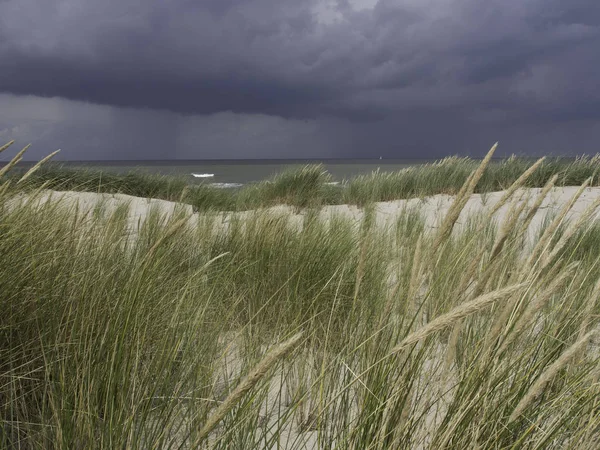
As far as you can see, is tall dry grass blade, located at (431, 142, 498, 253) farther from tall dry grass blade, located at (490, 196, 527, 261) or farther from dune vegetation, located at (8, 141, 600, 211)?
dune vegetation, located at (8, 141, 600, 211)

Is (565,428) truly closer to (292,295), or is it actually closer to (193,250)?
(292,295)

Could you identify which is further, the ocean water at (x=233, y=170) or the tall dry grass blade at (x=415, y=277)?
the ocean water at (x=233, y=170)

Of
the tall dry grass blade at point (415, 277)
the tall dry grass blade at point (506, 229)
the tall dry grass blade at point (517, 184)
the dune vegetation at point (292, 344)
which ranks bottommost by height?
the dune vegetation at point (292, 344)

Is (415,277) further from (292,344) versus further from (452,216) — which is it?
(292,344)

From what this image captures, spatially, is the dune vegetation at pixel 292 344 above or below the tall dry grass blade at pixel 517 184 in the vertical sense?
below

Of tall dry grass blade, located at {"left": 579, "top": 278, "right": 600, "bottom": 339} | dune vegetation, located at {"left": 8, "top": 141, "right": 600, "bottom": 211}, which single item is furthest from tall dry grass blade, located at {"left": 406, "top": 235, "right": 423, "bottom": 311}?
dune vegetation, located at {"left": 8, "top": 141, "right": 600, "bottom": 211}

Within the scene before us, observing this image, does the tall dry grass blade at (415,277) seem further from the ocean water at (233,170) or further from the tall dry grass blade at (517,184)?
the ocean water at (233,170)

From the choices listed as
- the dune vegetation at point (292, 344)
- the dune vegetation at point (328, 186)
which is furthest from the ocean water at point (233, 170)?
the dune vegetation at point (292, 344)

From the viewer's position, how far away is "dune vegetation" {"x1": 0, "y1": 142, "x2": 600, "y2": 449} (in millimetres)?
1096

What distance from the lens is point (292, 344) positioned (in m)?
0.57

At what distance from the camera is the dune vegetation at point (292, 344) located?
110 centimetres


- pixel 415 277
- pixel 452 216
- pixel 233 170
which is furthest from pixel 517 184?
pixel 233 170

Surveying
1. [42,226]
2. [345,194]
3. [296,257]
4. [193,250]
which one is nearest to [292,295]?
[296,257]

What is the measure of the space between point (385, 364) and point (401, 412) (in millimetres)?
134
